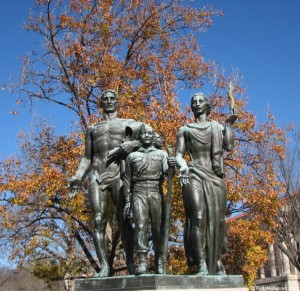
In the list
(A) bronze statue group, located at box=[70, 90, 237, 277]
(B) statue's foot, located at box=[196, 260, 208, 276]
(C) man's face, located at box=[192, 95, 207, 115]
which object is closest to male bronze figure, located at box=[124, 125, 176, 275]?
(A) bronze statue group, located at box=[70, 90, 237, 277]

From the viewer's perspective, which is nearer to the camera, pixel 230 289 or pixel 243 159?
pixel 230 289

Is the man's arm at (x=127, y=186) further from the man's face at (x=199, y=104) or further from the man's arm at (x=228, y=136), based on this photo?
the man's arm at (x=228, y=136)

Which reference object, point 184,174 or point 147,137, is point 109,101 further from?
point 184,174

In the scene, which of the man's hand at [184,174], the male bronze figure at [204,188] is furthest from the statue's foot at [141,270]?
the man's hand at [184,174]

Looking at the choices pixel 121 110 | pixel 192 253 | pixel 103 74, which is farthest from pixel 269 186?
pixel 192 253

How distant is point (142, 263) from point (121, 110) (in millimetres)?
10725

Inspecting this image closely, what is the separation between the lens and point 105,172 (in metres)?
7.02

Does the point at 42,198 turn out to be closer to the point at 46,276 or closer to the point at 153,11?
the point at 46,276

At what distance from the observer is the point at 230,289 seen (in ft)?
19.8

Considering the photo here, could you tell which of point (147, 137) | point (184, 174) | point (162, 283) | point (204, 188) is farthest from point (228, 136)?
point (162, 283)

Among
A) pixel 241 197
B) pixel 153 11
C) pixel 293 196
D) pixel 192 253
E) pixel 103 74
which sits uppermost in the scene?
pixel 153 11

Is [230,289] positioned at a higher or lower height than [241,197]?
lower

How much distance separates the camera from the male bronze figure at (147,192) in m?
6.27

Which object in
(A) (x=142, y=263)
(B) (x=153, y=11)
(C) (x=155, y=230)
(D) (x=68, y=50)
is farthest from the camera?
(B) (x=153, y=11)
